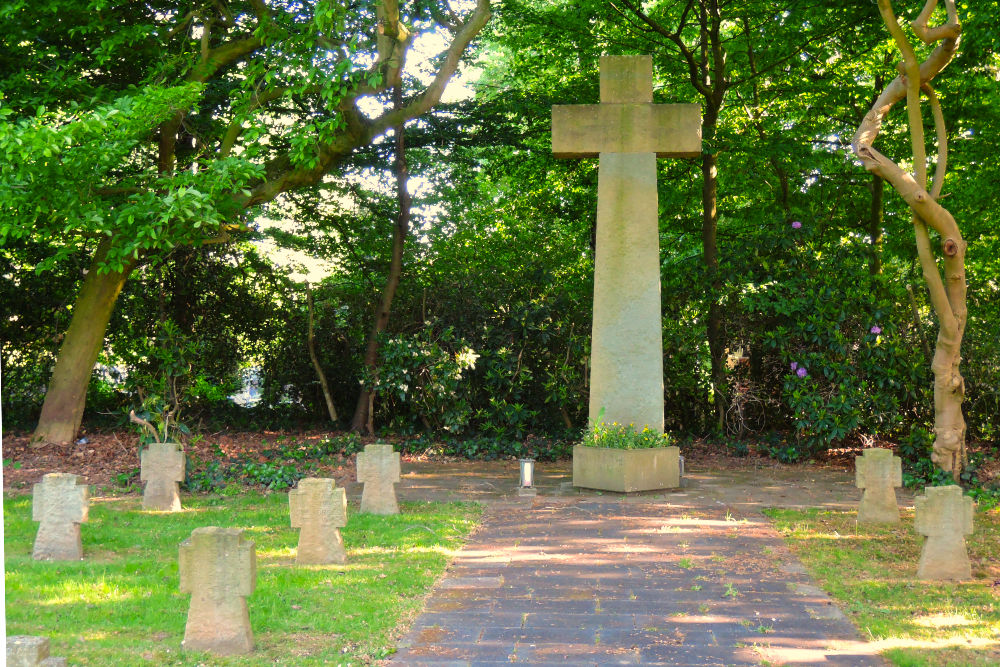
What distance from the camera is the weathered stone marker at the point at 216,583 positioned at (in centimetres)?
487

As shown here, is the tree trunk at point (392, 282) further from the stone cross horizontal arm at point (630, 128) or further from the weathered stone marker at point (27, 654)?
the weathered stone marker at point (27, 654)

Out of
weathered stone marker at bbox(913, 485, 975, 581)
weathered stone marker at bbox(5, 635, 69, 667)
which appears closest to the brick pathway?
weathered stone marker at bbox(913, 485, 975, 581)

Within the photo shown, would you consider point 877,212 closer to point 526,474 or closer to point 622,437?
point 622,437

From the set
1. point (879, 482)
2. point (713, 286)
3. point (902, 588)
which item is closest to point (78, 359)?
point (713, 286)

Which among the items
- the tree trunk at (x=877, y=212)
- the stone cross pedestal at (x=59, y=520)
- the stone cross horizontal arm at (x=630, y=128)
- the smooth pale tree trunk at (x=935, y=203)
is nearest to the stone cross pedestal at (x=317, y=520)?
the stone cross pedestal at (x=59, y=520)

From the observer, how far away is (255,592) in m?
5.90

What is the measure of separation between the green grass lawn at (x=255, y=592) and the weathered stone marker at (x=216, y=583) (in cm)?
14

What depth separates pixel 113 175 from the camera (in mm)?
12625

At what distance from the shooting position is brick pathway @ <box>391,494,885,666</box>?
15.8 feet

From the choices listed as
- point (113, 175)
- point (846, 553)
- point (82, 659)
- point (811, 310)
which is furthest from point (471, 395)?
point (82, 659)

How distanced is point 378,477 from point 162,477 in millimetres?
2329

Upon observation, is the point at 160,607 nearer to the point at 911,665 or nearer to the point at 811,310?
the point at 911,665

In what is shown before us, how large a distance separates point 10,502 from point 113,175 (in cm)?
534

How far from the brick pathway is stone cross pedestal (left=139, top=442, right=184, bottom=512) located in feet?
11.1
